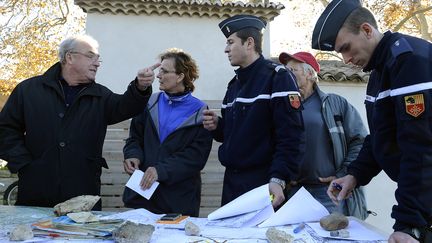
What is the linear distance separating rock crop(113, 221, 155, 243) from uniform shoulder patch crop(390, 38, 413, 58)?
1.13 metres

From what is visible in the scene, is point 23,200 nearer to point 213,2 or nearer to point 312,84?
point 312,84

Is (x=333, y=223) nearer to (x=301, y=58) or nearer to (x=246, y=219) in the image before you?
(x=246, y=219)

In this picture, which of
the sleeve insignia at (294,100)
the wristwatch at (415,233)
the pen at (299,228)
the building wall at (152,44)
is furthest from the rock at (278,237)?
the building wall at (152,44)

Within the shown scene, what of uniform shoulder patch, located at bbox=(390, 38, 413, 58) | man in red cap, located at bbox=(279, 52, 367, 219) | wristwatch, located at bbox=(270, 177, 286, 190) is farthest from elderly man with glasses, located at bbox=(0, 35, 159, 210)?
uniform shoulder patch, located at bbox=(390, 38, 413, 58)

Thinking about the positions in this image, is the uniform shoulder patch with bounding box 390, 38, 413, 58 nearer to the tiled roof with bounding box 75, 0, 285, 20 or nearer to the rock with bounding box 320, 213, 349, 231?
the rock with bounding box 320, 213, 349, 231

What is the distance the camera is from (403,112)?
1.46 metres

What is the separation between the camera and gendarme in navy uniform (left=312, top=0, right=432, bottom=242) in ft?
4.62

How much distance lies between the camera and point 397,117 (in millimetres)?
1494

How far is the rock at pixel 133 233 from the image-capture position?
5.19ft

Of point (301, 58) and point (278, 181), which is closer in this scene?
point (278, 181)

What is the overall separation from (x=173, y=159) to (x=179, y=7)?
450cm

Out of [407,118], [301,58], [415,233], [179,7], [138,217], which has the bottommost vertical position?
[138,217]

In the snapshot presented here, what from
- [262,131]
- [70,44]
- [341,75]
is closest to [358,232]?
[262,131]

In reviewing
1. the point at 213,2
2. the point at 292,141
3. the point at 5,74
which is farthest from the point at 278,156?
the point at 5,74
